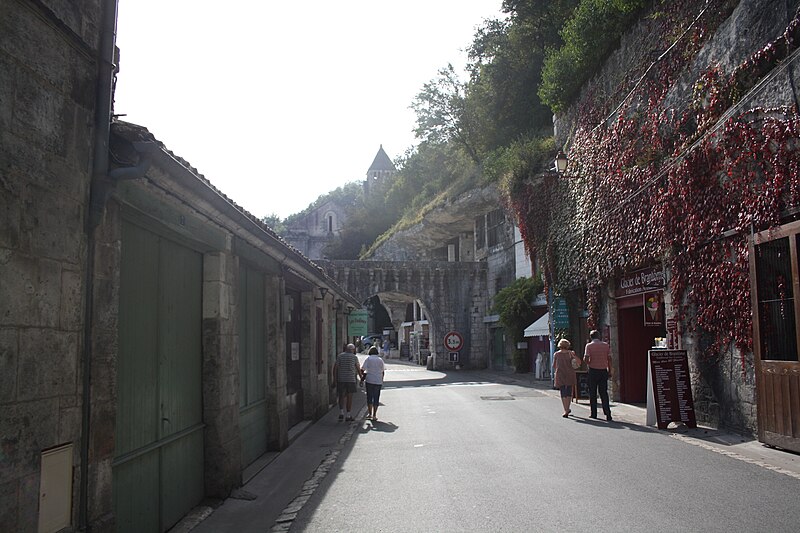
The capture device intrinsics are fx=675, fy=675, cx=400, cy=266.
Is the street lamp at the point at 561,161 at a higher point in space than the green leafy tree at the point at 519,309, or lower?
higher

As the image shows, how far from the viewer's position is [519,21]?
29.8 m

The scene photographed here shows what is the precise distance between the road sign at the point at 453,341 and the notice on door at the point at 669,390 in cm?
2130

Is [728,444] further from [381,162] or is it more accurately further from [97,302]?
[381,162]

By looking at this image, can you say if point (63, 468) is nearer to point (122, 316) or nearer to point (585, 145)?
point (122, 316)

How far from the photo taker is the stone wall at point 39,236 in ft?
10.5

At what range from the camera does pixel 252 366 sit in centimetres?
822

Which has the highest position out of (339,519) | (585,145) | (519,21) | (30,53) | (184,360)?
(519,21)

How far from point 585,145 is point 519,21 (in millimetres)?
15252

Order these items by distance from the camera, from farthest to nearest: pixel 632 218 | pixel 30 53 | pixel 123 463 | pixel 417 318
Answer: pixel 417 318, pixel 632 218, pixel 123 463, pixel 30 53

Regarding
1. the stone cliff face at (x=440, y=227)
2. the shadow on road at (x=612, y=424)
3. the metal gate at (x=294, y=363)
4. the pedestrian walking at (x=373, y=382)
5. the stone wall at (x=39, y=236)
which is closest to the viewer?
the stone wall at (x=39, y=236)

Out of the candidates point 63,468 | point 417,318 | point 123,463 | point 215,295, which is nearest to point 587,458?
point 215,295

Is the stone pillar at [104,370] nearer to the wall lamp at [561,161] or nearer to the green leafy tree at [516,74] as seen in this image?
the wall lamp at [561,161]

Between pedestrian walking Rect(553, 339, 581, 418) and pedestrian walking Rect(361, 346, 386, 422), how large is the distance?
3378 mm

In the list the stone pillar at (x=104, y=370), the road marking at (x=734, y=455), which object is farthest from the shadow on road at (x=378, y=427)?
the stone pillar at (x=104, y=370)
